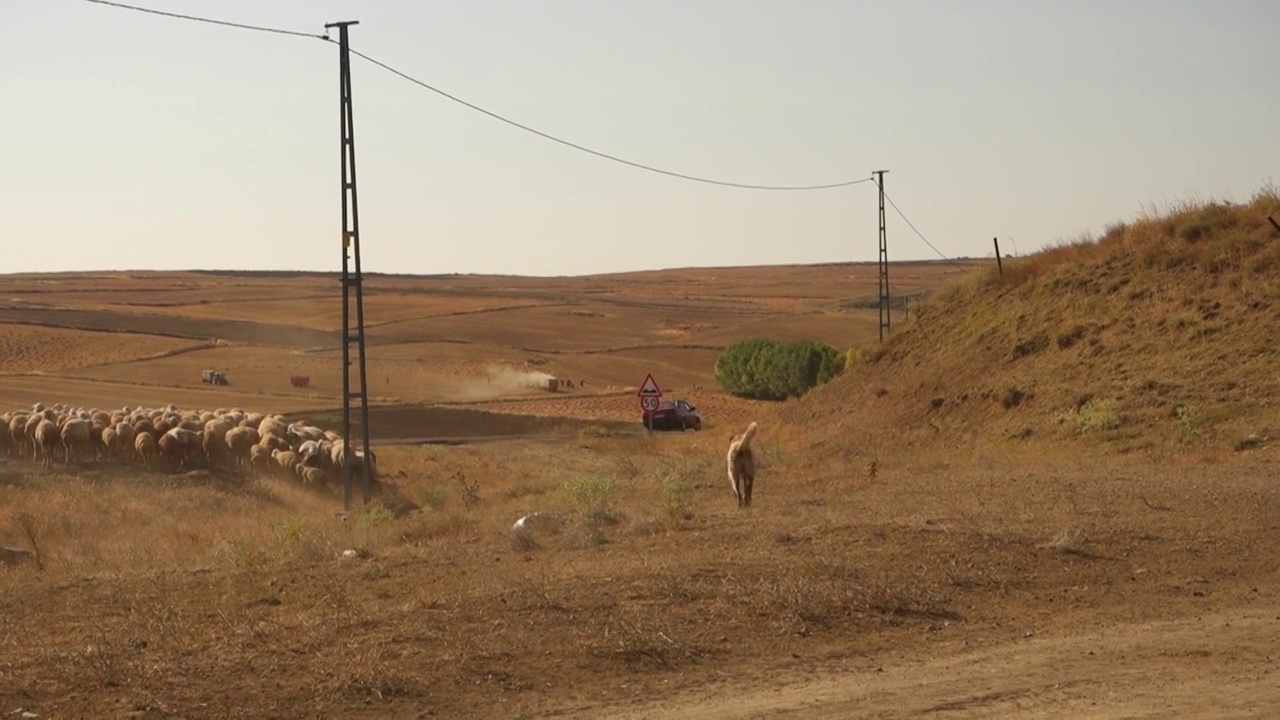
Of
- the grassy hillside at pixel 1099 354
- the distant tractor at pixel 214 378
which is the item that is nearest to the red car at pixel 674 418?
the grassy hillside at pixel 1099 354

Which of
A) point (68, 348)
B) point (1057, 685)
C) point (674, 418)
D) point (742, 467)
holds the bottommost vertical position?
point (674, 418)

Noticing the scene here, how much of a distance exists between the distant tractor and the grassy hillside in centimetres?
4346

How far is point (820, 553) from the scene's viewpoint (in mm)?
12234

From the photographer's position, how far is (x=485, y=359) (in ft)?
311

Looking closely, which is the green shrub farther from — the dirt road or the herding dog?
the dirt road

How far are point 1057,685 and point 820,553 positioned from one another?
411cm

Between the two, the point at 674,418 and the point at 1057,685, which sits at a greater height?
the point at 1057,685

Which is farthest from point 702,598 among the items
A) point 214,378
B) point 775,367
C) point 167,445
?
point 214,378

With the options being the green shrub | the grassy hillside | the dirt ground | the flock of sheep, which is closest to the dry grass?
the green shrub

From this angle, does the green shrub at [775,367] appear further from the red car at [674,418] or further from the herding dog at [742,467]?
the herding dog at [742,467]

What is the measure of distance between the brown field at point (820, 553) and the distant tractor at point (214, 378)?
123ft

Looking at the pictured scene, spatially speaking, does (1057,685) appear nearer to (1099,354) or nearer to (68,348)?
(1099,354)

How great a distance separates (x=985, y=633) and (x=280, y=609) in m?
5.14

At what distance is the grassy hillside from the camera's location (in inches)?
1001
